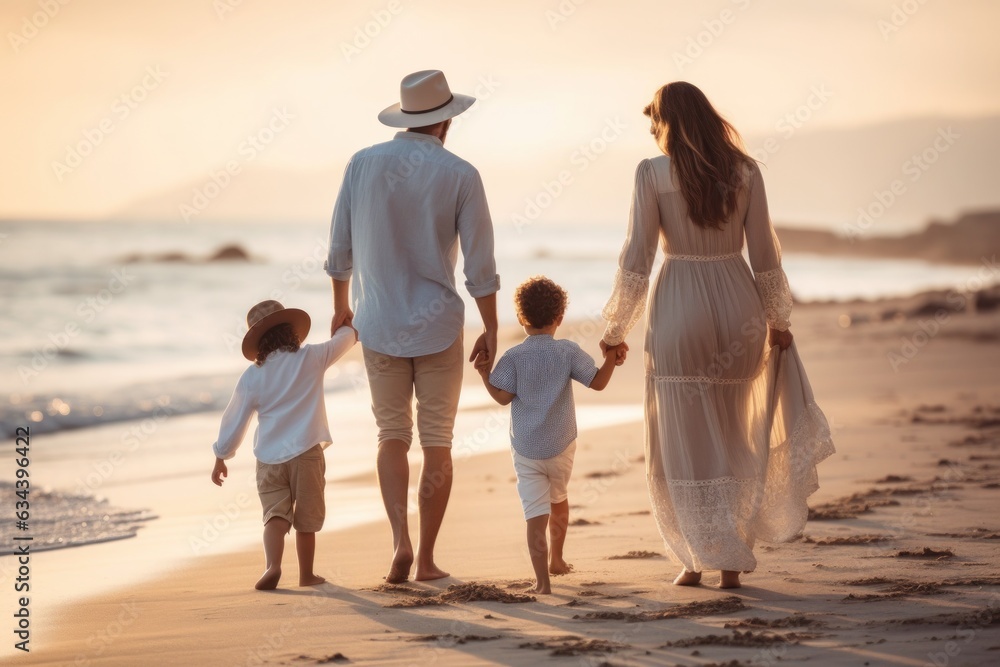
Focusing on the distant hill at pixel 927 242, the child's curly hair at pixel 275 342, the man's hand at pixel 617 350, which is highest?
the distant hill at pixel 927 242

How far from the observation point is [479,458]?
8.01 m

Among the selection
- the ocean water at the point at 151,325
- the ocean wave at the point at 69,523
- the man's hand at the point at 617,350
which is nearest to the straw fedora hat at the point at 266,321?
the man's hand at the point at 617,350

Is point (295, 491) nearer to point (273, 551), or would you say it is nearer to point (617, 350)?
point (273, 551)

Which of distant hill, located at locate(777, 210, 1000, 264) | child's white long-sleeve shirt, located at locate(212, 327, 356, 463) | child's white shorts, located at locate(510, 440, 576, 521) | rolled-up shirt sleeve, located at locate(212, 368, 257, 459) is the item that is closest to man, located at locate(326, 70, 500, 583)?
child's white long-sleeve shirt, located at locate(212, 327, 356, 463)

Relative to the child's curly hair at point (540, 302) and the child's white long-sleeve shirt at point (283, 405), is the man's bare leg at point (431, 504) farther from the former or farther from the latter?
the child's curly hair at point (540, 302)

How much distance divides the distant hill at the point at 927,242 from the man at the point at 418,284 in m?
52.3

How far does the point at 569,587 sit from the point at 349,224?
5.96 ft

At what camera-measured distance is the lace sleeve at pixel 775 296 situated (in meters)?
4.57

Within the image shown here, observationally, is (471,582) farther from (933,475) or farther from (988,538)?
(933,475)

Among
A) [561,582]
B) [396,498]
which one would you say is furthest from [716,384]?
[396,498]

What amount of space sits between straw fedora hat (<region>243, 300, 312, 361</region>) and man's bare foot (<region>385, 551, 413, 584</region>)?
103 cm

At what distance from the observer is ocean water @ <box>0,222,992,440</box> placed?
12688mm

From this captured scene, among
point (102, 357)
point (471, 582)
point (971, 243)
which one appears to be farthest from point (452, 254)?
point (971, 243)

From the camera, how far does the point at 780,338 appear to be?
461 centimetres
